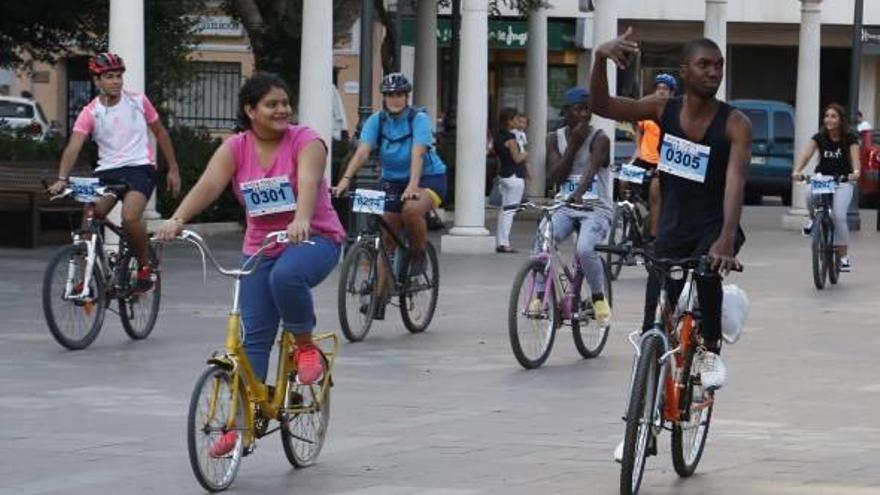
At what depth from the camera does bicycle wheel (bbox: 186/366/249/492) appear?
348 inches

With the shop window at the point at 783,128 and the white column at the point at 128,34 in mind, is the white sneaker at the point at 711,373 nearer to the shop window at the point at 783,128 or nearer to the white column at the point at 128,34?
the white column at the point at 128,34

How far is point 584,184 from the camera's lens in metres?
14.8

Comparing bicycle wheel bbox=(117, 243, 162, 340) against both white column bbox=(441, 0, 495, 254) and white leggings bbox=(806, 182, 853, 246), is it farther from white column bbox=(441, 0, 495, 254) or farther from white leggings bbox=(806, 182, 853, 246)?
white column bbox=(441, 0, 495, 254)

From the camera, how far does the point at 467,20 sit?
2561cm

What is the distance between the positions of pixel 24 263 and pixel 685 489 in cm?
1304

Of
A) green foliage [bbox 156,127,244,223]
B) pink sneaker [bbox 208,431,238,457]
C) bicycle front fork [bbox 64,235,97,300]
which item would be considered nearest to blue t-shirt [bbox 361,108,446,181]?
bicycle front fork [bbox 64,235,97,300]

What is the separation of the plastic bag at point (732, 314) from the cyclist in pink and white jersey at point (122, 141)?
20.2 ft

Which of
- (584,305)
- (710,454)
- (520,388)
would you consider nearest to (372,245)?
(584,305)

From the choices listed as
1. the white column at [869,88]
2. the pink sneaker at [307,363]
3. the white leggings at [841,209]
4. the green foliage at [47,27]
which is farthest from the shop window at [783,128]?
the pink sneaker at [307,363]

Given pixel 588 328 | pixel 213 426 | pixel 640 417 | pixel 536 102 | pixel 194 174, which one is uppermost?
pixel 536 102

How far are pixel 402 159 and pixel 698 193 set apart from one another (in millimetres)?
6309

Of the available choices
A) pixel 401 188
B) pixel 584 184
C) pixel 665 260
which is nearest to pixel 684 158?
pixel 665 260

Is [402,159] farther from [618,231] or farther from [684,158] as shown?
[618,231]

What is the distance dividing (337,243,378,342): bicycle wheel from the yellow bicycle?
211 inches
